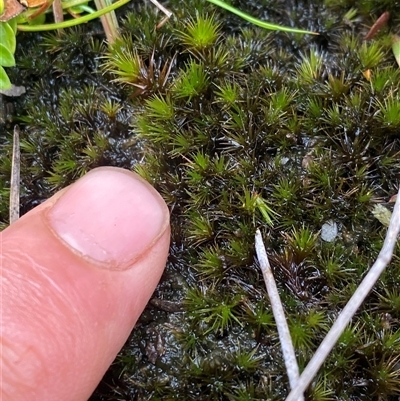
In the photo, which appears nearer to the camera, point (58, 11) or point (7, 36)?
point (7, 36)

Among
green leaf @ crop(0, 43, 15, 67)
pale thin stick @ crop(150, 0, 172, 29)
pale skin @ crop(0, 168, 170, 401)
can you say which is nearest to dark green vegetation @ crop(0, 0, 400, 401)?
pale thin stick @ crop(150, 0, 172, 29)

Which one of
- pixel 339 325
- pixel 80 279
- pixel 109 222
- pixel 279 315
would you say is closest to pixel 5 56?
pixel 109 222

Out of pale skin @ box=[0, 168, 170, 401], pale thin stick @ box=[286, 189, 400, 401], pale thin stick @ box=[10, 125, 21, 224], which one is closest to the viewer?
pale thin stick @ box=[286, 189, 400, 401]

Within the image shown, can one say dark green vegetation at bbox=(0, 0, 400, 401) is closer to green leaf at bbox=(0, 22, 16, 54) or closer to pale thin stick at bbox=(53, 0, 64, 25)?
pale thin stick at bbox=(53, 0, 64, 25)

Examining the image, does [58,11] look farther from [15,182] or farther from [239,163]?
[239,163]

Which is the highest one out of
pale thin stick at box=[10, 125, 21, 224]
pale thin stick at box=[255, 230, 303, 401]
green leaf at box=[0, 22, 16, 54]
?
green leaf at box=[0, 22, 16, 54]

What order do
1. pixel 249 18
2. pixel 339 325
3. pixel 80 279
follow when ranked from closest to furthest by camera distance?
pixel 339 325 < pixel 80 279 < pixel 249 18

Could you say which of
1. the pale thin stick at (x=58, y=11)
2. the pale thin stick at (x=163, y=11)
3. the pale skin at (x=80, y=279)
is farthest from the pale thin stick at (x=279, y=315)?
the pale thin stick at (x=58, y=11)

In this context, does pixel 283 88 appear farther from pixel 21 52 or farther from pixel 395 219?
pixel 21 52
